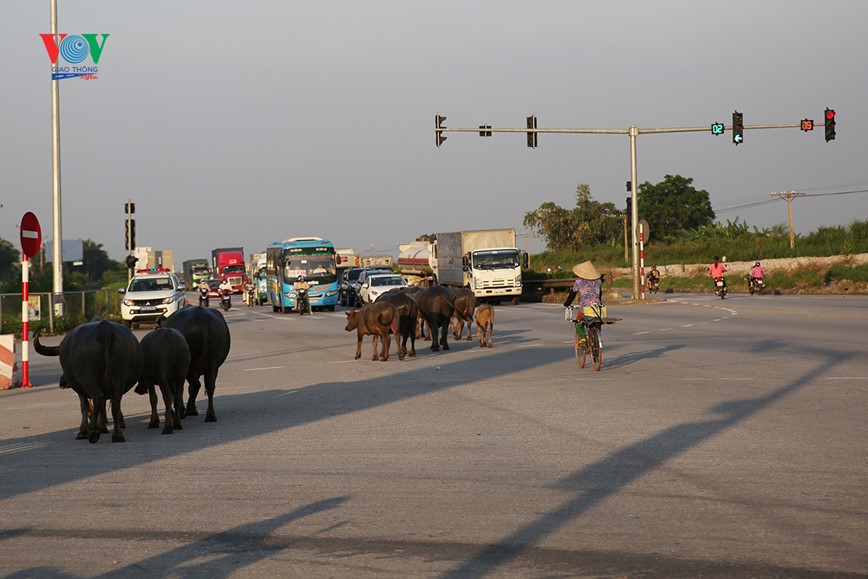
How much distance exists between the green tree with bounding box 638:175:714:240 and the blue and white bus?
72.3m

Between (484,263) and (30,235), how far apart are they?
31.6m

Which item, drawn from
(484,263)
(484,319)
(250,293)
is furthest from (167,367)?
(250,293)

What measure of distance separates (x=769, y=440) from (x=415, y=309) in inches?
517

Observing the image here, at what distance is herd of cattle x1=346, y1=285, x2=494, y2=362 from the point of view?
22.2 metres

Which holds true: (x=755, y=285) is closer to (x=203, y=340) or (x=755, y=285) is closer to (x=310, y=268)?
(x=310, y=268)

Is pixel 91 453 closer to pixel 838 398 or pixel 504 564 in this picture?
pixel 504 564

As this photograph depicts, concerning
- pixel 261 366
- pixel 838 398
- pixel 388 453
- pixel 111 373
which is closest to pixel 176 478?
pixel 388 453

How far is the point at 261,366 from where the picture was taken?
23.0 m

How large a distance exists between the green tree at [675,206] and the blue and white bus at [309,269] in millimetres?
72252

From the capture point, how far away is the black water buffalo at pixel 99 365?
12.2 m

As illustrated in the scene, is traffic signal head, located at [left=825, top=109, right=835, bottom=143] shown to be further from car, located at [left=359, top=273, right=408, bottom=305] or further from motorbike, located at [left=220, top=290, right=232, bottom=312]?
motorbike, located at [left=220, top=290, right=232, bottom=312]

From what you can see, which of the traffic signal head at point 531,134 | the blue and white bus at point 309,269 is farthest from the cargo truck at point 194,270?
the traffic signal head at point 531,134

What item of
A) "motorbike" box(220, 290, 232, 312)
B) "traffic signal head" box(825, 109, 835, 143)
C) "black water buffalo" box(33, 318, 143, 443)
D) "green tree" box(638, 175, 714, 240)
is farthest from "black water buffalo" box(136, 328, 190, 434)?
"green tree" box(638, 175, 714, 240)

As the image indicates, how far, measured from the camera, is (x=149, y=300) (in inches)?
1647
